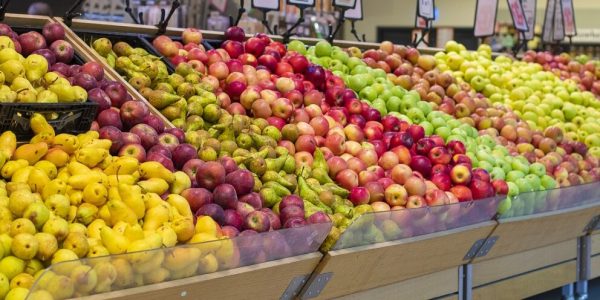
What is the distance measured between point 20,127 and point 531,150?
9.01 ft

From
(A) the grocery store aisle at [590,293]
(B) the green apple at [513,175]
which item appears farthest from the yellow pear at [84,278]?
(A) the grocery store aisle at [590,293]

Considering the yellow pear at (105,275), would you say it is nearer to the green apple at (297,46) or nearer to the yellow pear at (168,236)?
the yellow pear at (168,236)

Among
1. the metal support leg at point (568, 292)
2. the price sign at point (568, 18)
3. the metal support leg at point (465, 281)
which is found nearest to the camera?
the metal support leg at point (465, 281)

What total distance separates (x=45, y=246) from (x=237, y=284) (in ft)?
1.61

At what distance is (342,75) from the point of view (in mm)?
3961

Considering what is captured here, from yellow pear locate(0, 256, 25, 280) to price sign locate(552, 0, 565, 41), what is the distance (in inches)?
242

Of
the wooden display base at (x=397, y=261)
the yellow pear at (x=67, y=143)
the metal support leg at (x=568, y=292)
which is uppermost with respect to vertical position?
the yellow pear at (x=67, y=143)

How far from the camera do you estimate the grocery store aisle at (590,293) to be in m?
3.95

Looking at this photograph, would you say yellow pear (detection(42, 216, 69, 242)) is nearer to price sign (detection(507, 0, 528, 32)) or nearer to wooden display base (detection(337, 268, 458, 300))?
wooden display base (detection(337, 268, 458, 300))

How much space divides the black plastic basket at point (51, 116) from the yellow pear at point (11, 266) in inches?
25.7

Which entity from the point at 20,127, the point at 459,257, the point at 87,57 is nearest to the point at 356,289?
the point at 459,257

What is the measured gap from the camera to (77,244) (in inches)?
72.6

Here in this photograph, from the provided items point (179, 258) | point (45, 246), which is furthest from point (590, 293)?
point (45, 246)

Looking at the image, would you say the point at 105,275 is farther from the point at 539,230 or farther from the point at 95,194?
the point at 539,230
